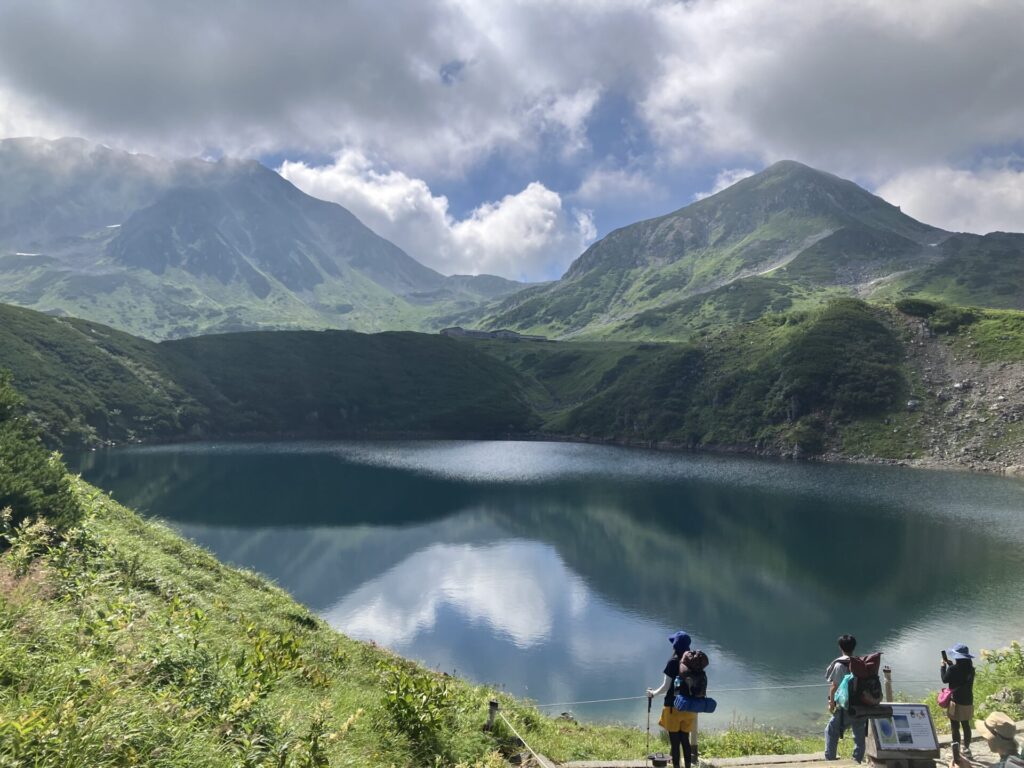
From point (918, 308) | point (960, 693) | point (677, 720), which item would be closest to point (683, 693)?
point (677, 720)

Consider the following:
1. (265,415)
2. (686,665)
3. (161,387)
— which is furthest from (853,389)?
(161,387)

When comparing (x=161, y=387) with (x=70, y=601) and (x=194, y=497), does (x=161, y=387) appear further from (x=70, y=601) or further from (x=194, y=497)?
(x=70, y=601)

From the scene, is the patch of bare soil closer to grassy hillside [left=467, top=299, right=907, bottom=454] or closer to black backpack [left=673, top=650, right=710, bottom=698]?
grassy hillside [left=467, top=299, right=907, bottom=454]

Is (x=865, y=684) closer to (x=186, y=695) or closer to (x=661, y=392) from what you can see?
(x=186, y=695)

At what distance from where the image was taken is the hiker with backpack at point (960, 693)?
13492 millimetres

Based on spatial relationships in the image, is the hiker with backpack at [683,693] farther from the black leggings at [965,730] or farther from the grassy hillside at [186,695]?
the black leggings at [965,730]

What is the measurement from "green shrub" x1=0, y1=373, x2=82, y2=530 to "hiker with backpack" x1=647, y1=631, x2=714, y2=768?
655 inches

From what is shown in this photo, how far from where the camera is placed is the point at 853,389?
130 m

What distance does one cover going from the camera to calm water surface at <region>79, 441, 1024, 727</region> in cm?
3612

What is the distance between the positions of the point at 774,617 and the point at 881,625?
6.86 metres

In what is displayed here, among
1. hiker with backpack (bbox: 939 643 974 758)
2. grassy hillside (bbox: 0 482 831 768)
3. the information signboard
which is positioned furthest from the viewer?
hiker with backpack (bbox: 939 643 974 758)

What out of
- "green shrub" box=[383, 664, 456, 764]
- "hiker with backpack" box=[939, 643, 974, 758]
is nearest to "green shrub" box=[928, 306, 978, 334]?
"hiker with backpack" box=[939, 643, 974, 758]

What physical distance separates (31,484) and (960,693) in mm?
25127

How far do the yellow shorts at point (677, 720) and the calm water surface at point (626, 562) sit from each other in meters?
18.7
